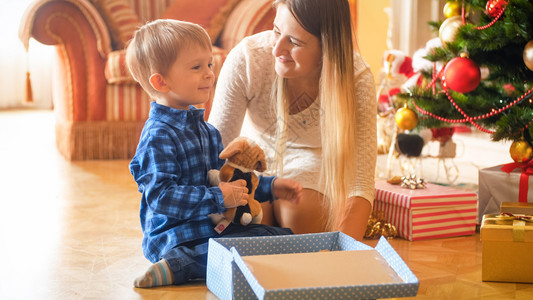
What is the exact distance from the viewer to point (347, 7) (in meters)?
1.34

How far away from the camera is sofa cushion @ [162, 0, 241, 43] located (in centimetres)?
320

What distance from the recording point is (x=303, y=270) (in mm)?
1027

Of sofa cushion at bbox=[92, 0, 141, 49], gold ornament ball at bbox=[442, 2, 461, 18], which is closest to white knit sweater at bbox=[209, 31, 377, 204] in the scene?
gold ornament ball at bbox=[442, 2, 461, 18]

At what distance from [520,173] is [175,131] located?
98 centimetres

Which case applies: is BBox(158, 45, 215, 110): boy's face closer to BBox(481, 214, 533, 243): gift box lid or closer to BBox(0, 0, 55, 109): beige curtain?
BBox(481, 214, 533, 243): gift box lid

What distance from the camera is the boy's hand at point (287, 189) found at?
1.30m

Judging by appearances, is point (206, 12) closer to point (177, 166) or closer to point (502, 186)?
point (502, 186)

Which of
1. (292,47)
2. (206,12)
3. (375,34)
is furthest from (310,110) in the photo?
(375,34)

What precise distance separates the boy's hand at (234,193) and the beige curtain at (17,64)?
4.17 m

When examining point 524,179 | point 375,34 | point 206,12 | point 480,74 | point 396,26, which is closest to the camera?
point 524,179

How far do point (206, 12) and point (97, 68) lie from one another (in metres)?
0.66

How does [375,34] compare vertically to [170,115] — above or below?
above

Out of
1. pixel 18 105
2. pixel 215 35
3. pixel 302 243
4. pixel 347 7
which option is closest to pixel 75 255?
pixel 302 243

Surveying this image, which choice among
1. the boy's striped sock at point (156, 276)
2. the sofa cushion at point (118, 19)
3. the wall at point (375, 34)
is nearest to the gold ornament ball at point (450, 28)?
the boy's striped sock at point (156, 276)
